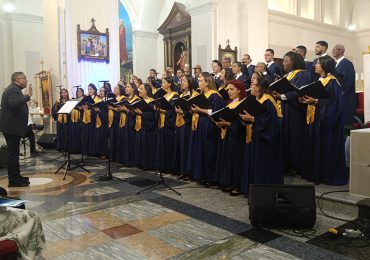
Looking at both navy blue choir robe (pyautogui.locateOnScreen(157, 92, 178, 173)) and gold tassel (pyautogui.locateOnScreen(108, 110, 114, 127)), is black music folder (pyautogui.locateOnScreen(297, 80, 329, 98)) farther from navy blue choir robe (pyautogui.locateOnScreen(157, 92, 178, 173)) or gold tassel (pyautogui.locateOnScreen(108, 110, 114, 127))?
gold tassel (pyautogui.locateOnScreen(108, 110, 114, 127))

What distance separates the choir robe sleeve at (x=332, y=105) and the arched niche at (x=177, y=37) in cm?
1115

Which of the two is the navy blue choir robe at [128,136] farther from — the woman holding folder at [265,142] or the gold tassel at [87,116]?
the woman holding folder at [265,142]

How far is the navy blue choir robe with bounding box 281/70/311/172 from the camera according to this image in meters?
5.54

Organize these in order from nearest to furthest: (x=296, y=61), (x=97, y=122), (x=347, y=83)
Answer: (x=296, y=61)
(x=347, y=83)
(x=97, y=122)

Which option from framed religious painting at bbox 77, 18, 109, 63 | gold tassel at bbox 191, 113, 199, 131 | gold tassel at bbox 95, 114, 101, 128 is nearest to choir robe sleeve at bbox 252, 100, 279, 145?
gold tassel at bbox 191, 113, 199, 131

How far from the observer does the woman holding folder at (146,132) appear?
7.36m

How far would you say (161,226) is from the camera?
414cm

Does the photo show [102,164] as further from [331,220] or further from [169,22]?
[169,22]

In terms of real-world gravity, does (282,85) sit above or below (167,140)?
above

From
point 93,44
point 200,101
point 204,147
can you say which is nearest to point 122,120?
point 204,147

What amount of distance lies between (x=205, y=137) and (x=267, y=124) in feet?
4.91

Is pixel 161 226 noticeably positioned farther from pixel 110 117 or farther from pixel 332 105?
pixel 110 117

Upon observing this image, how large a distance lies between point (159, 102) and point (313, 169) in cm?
281

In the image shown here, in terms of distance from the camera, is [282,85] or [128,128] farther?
[128,128]
